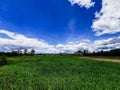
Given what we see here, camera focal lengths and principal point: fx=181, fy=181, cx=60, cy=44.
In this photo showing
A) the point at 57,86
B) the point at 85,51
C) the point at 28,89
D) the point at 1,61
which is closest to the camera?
the point at 28,89

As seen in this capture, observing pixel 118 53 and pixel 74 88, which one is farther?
pixel 118 53

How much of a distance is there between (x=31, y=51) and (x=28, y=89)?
585 ft

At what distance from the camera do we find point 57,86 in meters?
14.8

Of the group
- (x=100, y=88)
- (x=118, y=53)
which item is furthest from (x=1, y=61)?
(x=118, y=53)

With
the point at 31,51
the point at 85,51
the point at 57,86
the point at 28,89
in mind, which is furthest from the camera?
the point at 31,51

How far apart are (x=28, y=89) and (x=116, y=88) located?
22.7 feet

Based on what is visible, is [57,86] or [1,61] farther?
[1,61]

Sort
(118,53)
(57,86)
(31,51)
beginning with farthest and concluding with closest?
(31,51), (118,53), (57,86)

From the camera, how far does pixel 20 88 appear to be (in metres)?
14.3

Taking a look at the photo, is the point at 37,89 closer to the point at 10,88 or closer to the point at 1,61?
the point at 10,88

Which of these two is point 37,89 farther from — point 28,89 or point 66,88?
point 66,88

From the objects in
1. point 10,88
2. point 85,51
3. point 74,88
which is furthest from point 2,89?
point 85,51

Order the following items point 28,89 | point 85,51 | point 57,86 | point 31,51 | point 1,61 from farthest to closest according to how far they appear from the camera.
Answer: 1. point 31,51
2. point 85,51
3. point 1,61
4. point 57,86
5. point 28,89

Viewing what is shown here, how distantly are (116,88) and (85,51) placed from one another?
145558 millimetres
